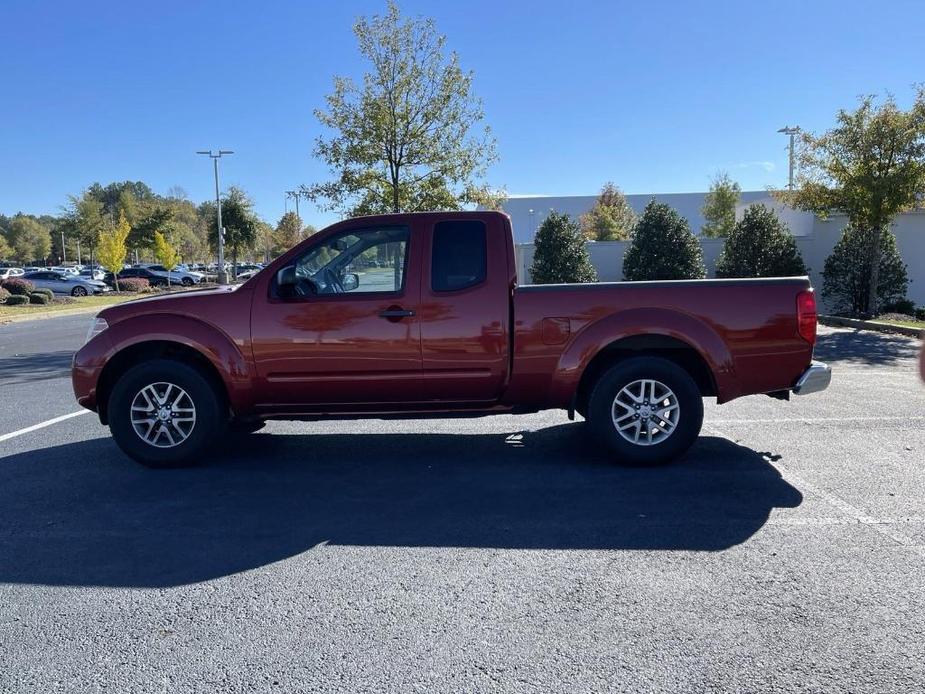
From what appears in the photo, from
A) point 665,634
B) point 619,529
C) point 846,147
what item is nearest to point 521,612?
point 665,634

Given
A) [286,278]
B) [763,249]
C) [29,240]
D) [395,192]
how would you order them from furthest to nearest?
1. [29,240]
2. [763,249]
3. [395,192]
4. [286,278]

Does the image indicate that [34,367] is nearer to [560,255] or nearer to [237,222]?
[560,255]

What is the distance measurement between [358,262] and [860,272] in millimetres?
17147

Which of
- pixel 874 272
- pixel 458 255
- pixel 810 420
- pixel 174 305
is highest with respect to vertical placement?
pixel 458 255

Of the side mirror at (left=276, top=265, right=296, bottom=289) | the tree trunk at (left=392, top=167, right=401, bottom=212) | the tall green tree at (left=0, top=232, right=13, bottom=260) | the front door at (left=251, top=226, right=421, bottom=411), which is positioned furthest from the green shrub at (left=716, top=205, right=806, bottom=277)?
the tall green tree at (left=0, top=232, right=13, bottom=260)

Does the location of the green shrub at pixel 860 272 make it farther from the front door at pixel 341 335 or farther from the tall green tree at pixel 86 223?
the tall green tree at pixel 86 223

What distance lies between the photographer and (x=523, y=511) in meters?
4.83

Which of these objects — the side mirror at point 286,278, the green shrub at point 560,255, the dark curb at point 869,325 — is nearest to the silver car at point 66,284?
the green shrub at point 560,255

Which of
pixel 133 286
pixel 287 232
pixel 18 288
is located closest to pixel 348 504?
pixel 18 288

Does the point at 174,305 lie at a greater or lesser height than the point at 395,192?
lesser

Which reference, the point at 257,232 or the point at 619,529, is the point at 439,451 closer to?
the point at 619,529

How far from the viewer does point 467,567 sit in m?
3.97

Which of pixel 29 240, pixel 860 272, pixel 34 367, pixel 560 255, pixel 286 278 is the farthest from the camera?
pixel 29 240

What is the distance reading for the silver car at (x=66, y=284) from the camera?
4091 centimetres
